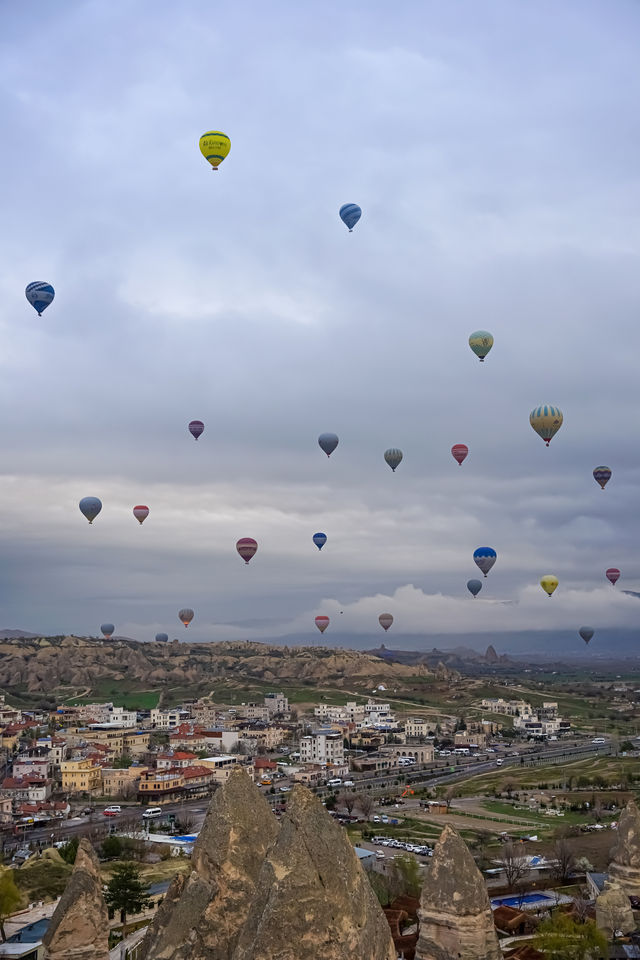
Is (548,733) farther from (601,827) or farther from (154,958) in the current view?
(154,958)

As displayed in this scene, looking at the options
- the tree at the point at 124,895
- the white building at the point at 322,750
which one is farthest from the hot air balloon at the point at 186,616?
the tree at the point at 124,895

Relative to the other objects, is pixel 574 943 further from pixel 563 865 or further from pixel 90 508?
pixel 90 508

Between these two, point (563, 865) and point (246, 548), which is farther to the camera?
point (246, 548)

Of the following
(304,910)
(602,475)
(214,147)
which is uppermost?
(214,147)

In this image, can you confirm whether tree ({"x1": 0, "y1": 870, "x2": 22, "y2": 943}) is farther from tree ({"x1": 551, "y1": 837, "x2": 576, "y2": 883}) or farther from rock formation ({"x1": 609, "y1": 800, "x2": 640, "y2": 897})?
tree ({"x1": 551, "y1": 837, "x2": 576, "y2": 883})

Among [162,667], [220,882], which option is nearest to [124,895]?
[220,882]

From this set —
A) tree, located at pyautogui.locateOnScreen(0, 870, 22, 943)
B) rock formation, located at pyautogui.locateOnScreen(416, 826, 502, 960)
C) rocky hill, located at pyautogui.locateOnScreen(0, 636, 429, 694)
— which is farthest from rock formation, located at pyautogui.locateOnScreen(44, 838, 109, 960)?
rocky hill, located at pyautogui.locateOnScreen(0, 636, 429, 694)

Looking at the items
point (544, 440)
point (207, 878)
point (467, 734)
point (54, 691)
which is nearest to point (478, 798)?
point (544, 440)
